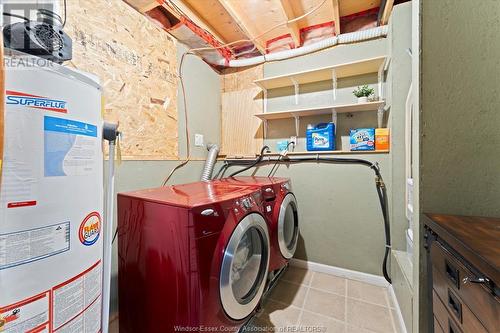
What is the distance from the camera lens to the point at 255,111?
2570 mm

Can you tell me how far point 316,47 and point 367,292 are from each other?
2.36 metres

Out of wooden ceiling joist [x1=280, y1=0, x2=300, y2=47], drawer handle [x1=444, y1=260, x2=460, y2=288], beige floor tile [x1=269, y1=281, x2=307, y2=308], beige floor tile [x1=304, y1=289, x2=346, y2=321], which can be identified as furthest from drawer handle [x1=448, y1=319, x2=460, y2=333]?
wooden ceiling joist [x1=280, y1=0, x2=300, y2=47]

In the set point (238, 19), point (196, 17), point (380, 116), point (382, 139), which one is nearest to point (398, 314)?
point (382, 139)

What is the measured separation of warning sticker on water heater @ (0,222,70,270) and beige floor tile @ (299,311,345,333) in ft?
4.87

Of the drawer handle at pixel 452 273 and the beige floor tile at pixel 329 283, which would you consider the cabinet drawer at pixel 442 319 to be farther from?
the beige floor tile at pixel 329 283

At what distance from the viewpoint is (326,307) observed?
160cm

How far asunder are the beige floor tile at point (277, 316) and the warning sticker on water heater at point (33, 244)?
1346mm

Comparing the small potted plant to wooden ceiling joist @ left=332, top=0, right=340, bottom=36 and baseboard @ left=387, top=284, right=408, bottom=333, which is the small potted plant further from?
baseboard @ left=387, top=284, right=408, bottom=333

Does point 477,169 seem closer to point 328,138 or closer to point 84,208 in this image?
point 328,138

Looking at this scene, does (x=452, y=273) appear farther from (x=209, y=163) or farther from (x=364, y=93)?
(x=209, y=163)

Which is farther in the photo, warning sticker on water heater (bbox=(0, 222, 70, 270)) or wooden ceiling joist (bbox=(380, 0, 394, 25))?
wooden ceiling joist (bbox=(380, 0, 394, 25))

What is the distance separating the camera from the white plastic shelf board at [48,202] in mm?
565

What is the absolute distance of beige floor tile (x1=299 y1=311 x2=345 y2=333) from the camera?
1.40 m

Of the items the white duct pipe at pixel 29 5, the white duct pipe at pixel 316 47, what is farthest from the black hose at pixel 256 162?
the white duct pipe at pixel 29 5
